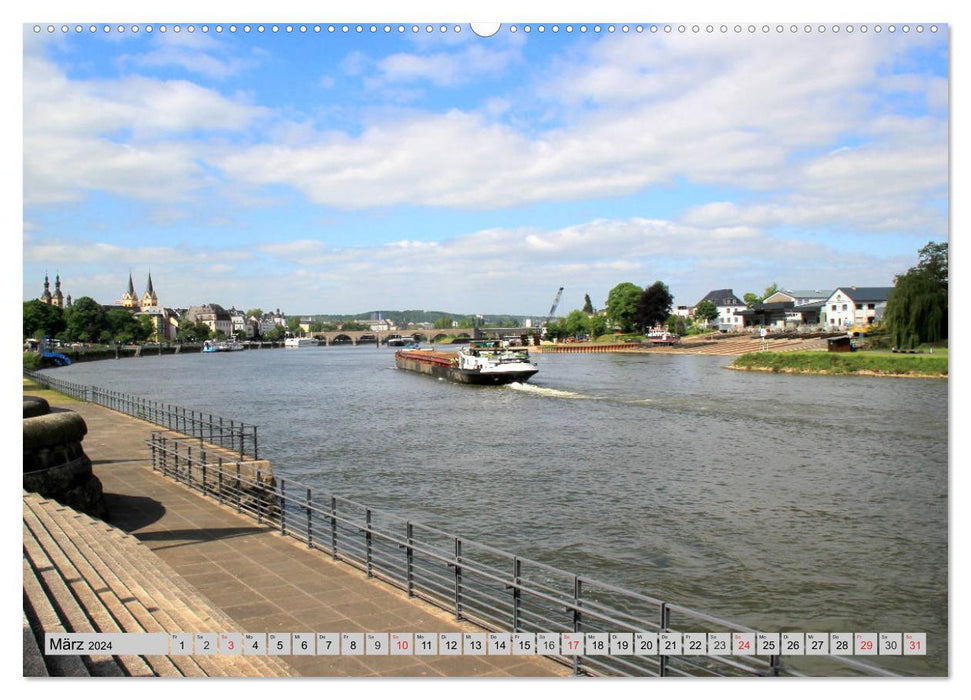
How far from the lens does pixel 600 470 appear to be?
84.1 feet

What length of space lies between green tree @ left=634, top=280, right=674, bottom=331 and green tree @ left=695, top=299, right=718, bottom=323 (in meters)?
36.9

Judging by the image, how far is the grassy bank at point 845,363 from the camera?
55644 mm

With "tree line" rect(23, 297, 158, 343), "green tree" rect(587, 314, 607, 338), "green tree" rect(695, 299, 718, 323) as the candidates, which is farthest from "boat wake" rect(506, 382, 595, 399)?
"green tree" rect(695, 299, 718, 323)

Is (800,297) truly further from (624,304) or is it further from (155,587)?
(155,587)

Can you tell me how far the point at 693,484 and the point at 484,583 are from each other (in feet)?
36.3

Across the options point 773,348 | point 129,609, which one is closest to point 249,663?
point 129,609

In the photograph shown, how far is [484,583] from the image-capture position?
14.3 metres

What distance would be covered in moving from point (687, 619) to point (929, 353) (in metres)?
45.1

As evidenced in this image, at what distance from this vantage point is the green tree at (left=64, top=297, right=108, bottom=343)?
246 ft

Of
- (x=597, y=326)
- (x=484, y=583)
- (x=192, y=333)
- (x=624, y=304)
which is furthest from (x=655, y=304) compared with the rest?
(x=484, y=583)

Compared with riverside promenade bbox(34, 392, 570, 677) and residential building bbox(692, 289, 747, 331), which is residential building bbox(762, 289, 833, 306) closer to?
residential building bbox(692, 289, 747, 331)

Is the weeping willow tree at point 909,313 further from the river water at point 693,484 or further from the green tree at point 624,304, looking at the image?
the green tree at point 624,304

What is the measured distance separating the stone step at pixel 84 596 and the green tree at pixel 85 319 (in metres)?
65.2

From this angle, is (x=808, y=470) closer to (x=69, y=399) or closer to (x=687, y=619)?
(x=687, y=619)
